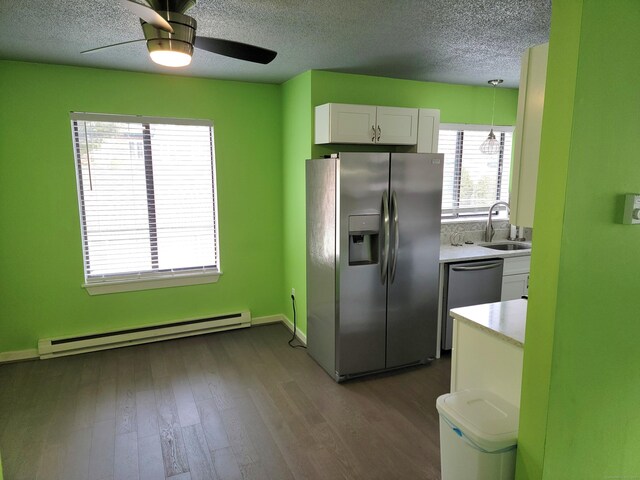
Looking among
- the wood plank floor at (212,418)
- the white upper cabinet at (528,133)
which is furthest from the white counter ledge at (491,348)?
the wood plank floor at (212,418)

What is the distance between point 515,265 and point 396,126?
1761 millimetres

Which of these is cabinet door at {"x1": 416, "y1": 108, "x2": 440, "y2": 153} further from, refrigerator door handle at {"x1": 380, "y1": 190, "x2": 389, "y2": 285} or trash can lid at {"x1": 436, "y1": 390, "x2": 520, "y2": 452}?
trash can lid at {"x1": 436, "y1": 390, "x2": 520, "y2": 452}

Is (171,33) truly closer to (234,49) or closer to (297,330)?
(234,49)

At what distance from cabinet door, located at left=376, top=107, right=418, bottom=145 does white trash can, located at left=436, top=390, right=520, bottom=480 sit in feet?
7.39

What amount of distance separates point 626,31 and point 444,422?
163 centimetres

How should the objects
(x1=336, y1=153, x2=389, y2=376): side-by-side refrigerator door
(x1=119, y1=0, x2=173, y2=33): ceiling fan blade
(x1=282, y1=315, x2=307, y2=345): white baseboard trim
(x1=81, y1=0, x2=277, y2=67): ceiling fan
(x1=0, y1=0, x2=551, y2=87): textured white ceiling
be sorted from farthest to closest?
(x1=282, y1=315, x2=307, y2=345): white baseboard trim → (x1=336, y1=153, x2=389, y2=376): side-by-side refrigerator door → (x1=0, y1=0, x2=551, y2=87): textured white ceiling → (x1=81, y1=0, x2=277, y2=67): ceiling fan → (x1=119, y1=0, x2=173, y2=33): ceiling fan blade

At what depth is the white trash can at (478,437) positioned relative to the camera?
166 centimetres

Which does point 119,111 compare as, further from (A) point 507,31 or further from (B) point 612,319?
(B) point 612,319

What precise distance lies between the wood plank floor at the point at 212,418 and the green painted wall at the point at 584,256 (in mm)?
968

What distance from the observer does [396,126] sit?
3572mm

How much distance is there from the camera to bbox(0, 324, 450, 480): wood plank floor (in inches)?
94.6

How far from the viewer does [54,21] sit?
7.88 feet

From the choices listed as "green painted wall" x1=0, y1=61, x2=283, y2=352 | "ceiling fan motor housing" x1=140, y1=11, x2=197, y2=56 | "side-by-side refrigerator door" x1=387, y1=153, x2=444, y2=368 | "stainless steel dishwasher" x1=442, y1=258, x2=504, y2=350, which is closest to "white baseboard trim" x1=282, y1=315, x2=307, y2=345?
"green painted wall" x1=0, y1=61, x2=283, y2=352

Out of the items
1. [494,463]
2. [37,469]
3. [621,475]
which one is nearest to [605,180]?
[494,463]
